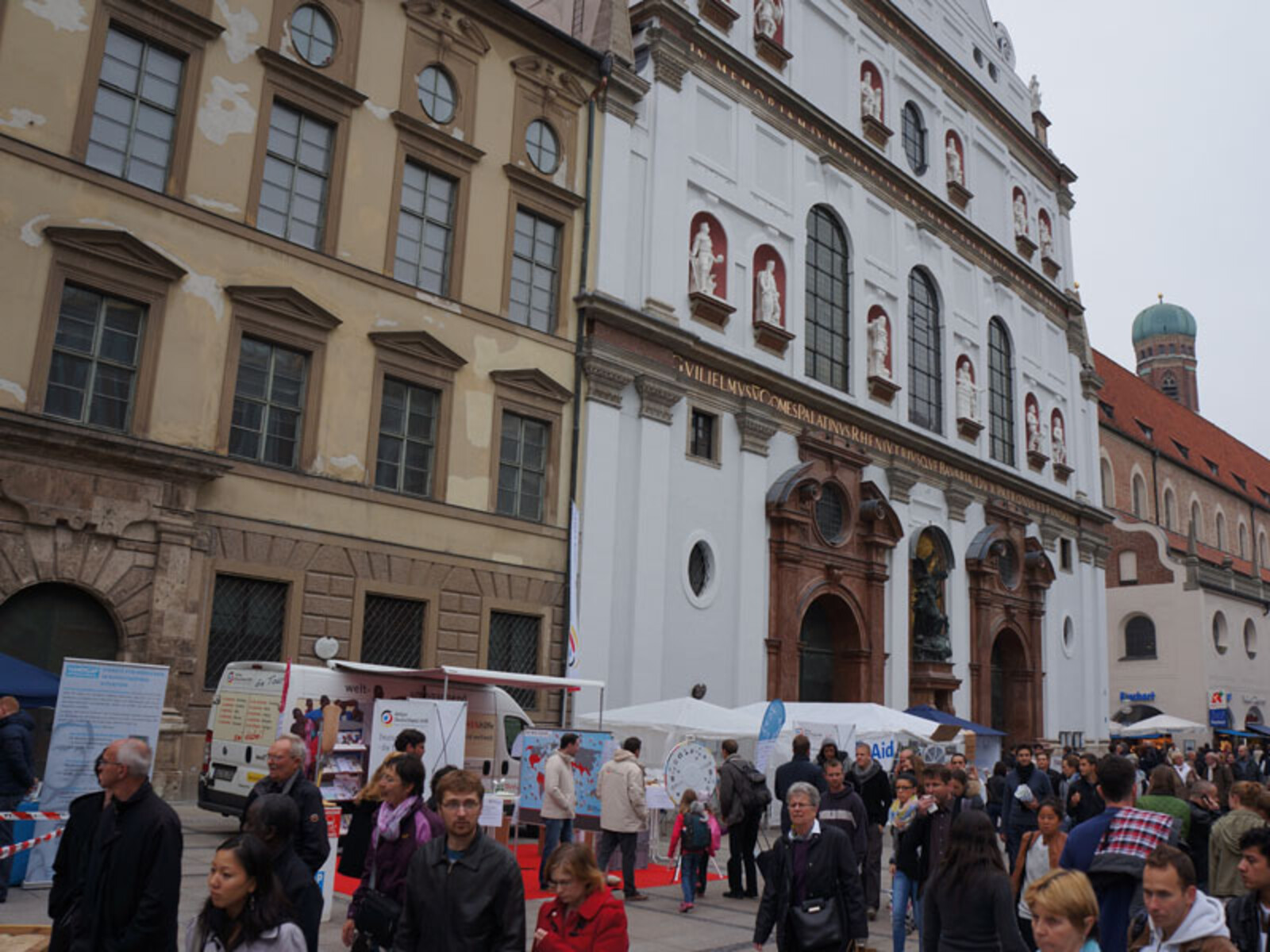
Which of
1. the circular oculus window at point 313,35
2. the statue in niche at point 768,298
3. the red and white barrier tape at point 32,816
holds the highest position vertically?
the circular oculus window at point 313,35

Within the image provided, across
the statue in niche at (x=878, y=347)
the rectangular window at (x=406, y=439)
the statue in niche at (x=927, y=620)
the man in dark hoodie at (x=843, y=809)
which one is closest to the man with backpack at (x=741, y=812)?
the man in dark hoodie at (x=843, y=809)

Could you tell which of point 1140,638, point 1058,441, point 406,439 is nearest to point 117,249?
point 406,439

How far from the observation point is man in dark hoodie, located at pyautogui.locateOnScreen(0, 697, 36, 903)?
34.1 ft


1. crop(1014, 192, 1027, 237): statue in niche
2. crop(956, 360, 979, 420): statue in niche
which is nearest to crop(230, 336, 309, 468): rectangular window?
crop(956, 360, 979, 420): statue in niche

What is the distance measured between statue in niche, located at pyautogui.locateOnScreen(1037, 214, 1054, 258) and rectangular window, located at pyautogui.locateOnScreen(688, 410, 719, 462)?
21.6 meters

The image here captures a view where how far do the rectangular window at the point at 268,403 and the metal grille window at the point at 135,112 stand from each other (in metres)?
2.84

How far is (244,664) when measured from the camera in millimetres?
14664

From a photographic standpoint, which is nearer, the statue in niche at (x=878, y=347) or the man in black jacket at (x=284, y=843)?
the man in black jacket at (x=284, y=843)

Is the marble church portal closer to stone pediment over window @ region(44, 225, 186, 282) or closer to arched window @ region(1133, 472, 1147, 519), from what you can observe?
stone pediment over window @ region(44, 225, 186, 282)

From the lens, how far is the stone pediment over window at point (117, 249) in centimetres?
1529

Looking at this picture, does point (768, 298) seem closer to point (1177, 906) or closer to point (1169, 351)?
point (1177, 906)

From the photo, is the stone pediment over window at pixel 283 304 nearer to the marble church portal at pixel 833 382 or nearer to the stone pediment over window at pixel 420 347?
the stone pediment over window at pixel 420 347

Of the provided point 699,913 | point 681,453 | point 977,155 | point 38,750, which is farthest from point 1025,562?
point 38,750

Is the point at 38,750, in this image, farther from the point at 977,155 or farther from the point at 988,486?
the point at 977,155
